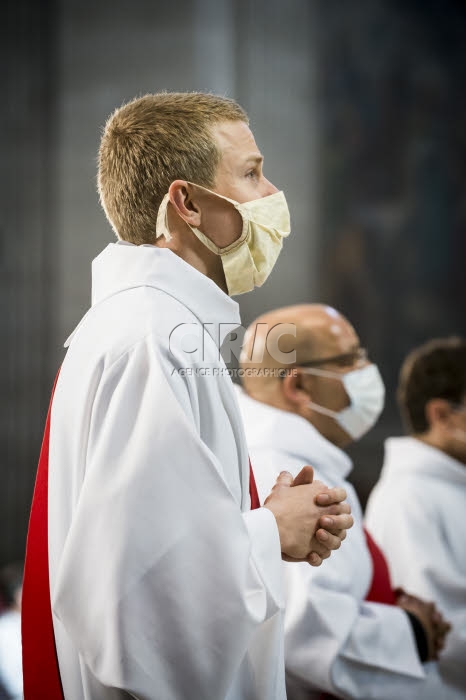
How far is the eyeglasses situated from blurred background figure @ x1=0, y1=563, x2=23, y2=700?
1445 mm

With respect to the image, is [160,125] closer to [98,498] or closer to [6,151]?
[98,498]

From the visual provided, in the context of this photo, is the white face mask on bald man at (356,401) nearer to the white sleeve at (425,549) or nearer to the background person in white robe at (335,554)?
the background person in white robe at (335,554)

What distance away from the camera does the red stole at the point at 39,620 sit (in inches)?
65.8

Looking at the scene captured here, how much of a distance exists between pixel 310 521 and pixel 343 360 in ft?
4.31

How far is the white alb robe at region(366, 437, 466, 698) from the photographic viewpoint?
327cm

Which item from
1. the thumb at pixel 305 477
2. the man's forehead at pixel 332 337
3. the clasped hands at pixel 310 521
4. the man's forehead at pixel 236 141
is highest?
the man's forehead at pixel 236 141

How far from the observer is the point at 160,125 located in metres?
1.77

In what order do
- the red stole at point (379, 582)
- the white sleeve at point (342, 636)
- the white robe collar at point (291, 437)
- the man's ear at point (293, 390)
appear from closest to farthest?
the white sleeve at point (342, 636), the white robe collar at point (291, 437), the red stole at point (379, 582), the man's ear at point (293, 390)

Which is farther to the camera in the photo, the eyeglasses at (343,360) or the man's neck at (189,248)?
the eyeglasses at (343,360)

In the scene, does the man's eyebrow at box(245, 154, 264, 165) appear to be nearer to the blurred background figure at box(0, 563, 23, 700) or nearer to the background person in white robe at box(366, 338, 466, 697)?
the blurred background figure at box(0, 563, 23, 700)

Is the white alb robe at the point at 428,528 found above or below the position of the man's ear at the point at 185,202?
below

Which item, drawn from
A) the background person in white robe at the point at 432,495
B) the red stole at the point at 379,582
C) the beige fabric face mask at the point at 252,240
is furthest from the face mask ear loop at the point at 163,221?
the background person in white robe at the point at 432,495

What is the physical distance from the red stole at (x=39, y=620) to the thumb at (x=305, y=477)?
53 cm

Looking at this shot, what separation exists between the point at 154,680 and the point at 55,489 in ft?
1.41
